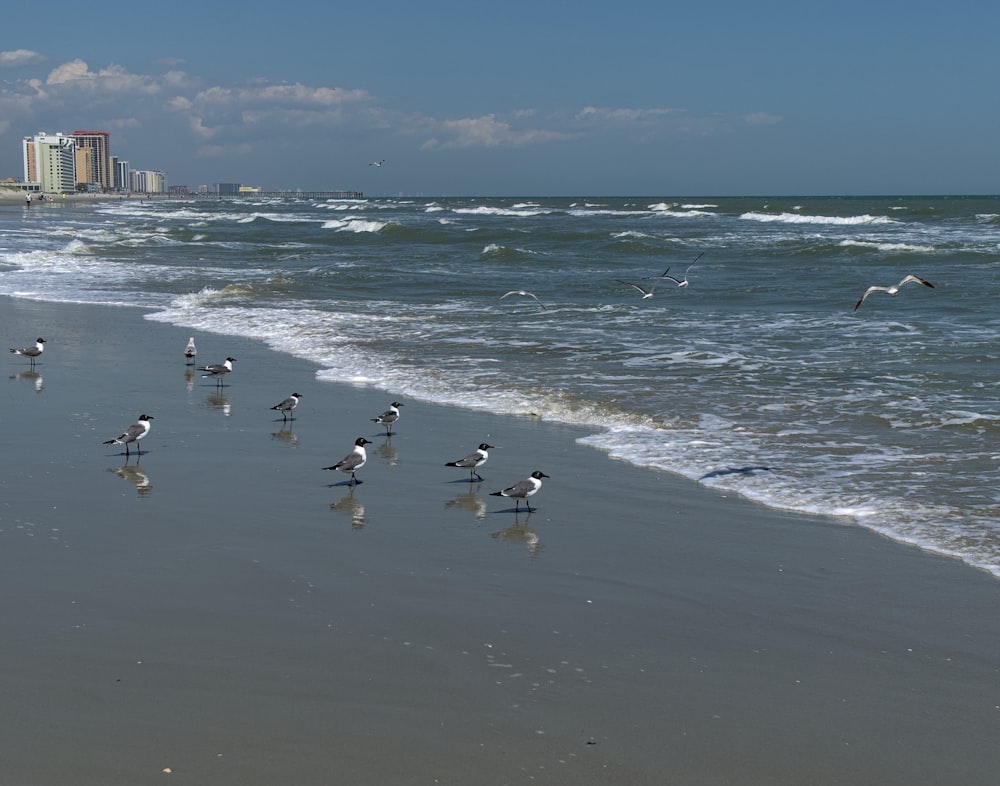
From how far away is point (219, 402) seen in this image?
1272 centimetres

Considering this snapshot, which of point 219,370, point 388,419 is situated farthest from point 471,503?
point 219,370

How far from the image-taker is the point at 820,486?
920 centimetres

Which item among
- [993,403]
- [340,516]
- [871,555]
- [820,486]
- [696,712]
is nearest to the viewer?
[696,712]

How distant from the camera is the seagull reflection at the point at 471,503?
8.55 m

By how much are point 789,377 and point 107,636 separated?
10436mm

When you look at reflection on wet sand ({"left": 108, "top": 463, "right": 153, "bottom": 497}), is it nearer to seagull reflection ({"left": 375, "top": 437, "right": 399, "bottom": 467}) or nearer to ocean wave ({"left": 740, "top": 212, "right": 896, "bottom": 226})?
seagull reflection ({"left": 375, "top": 437, "right": 399, "bottom": 467})

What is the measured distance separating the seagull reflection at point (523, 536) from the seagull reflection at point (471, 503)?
1.16 ft

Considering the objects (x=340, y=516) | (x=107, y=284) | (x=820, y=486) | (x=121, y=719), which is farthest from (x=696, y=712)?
(x=107, y=284)

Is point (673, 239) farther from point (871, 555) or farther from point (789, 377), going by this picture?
point (871, 555)

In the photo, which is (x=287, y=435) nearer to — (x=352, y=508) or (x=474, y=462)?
(x=474, y=462)

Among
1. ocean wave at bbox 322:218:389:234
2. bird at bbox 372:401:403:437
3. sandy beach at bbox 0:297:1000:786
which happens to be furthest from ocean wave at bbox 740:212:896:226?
sandy beach at bbox 0:297:1000:786

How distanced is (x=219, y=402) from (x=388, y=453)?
10.4 feet

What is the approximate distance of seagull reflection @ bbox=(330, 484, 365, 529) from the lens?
8.10 meters

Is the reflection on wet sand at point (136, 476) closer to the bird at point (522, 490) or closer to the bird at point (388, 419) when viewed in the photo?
the bird at point (388, 419)
